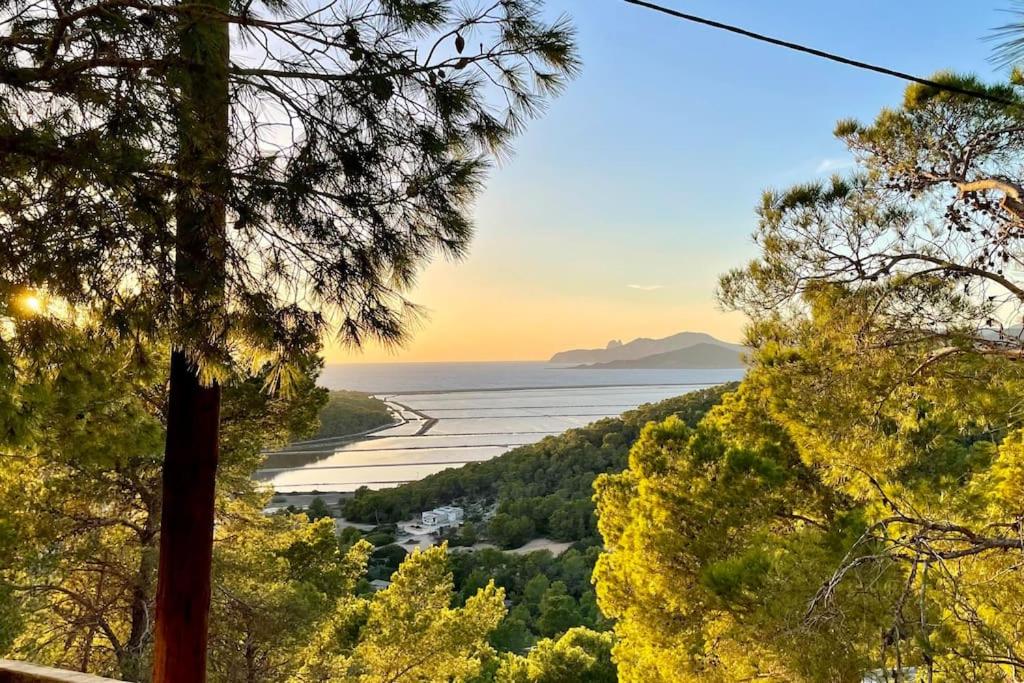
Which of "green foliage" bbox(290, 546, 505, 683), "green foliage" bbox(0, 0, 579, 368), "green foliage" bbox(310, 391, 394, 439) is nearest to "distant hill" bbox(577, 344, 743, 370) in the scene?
"green foliage" bbox(310, 391, 394, 439)

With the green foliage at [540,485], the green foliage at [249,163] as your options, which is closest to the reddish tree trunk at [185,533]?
the green foliage at [249,163]

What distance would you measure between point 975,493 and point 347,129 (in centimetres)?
404

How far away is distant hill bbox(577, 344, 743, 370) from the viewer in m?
43.0

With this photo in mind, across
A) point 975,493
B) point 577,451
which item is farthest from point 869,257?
point 577,451

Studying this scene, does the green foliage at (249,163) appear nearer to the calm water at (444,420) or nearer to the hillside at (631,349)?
the calm water at (444,420)

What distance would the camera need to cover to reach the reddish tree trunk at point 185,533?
1899 mm

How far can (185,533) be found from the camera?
1.92 metres

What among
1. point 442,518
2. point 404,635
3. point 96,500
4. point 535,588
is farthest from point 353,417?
point 96,500

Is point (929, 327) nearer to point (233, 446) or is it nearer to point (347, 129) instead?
point (347, 129)

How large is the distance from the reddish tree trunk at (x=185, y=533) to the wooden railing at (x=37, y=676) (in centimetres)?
32

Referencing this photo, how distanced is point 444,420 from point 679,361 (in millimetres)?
24715

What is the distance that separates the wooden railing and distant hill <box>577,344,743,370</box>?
129ft

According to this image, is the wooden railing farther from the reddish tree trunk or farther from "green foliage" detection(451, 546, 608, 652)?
"green foliage" detection(451, 546, 608, 652)

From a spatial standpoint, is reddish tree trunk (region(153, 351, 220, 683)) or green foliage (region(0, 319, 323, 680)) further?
green foliage (region(0, 319, 323, 680))
